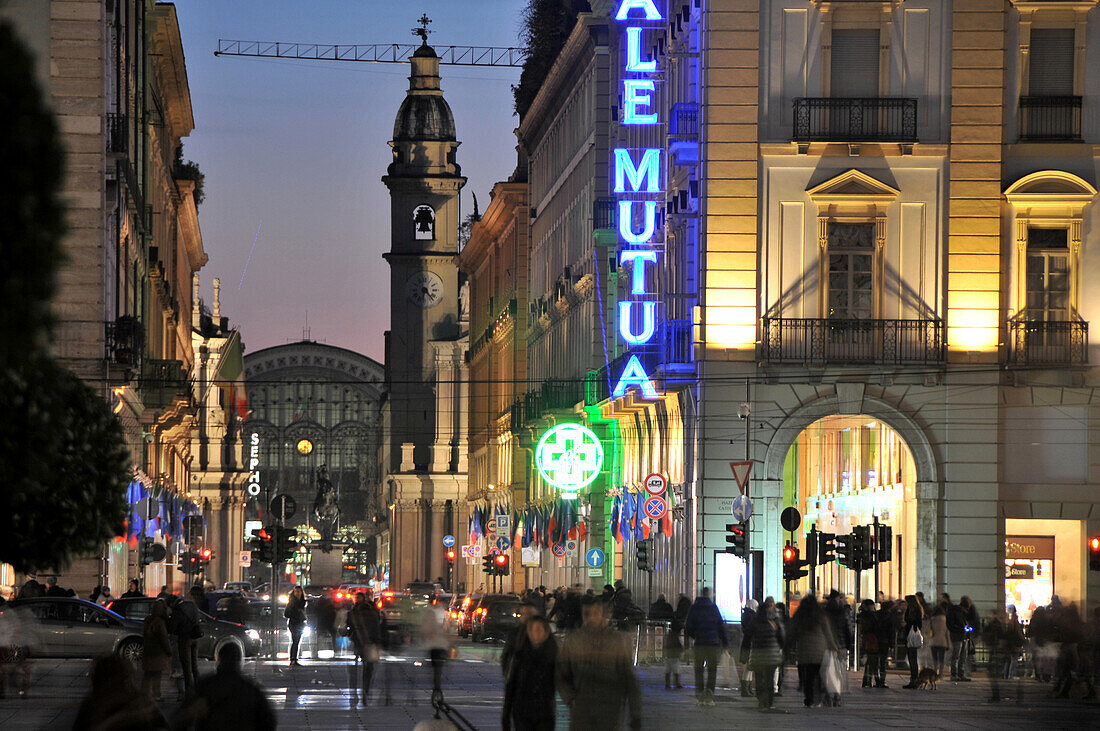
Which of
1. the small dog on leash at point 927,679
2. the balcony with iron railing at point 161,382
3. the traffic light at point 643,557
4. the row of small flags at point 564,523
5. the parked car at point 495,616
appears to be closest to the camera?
the small dog on leash at point 927,679

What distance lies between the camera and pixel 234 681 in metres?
12.6

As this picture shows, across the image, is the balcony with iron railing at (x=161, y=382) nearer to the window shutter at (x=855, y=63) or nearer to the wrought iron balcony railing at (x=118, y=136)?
the wrought iron balcony railing at (x=118, y=136)

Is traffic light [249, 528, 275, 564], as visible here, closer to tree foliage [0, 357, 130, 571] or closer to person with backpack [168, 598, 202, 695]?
person with backpack [168, 598, 202, 695]

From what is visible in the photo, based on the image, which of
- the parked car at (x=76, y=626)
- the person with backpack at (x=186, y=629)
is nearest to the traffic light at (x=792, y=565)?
the parked car at (x=76, y=626)

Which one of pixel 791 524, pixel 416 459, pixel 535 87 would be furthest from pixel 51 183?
pixel 416 459

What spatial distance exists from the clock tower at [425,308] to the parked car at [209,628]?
A: 297 feet

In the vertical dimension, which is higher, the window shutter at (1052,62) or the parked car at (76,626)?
the window shutter at (1052,62)

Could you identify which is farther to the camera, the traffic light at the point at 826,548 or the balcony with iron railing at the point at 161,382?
the balcony with iron railing at the point at 161,382

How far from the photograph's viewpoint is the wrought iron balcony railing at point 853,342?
40312 millimetres

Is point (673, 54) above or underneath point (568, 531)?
above

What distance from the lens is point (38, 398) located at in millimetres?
9320

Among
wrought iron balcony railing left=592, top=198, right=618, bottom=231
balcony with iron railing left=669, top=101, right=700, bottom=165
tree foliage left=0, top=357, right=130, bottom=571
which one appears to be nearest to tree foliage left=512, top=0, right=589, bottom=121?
wrought iron balcony railing left=592, top=198, right=618, bottom=231

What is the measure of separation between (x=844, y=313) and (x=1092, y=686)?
1196 centimetres

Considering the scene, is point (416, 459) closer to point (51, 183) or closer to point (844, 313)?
point (844, 313)
